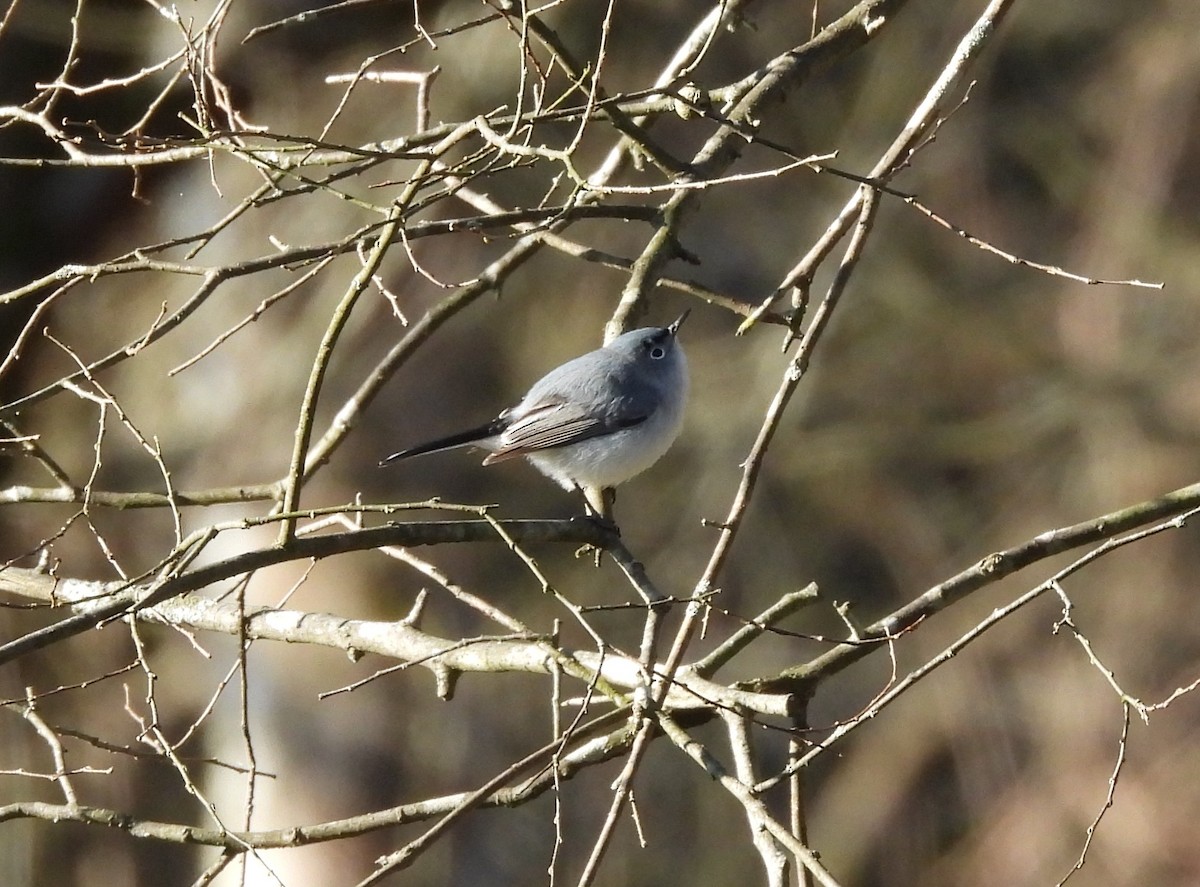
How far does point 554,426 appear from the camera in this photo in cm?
470

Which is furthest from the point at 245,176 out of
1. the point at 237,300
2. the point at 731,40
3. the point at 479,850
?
the point at 479,850

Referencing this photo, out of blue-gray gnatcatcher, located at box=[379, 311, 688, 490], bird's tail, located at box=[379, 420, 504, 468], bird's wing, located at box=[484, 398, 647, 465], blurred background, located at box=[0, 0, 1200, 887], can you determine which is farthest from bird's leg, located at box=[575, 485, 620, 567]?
blurred background, located at box=[0, 0, 1200, 887]

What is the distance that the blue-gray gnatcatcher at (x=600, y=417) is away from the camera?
179 inches

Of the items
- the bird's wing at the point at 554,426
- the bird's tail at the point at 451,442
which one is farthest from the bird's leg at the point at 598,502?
the bird's tail at the point at 451,442

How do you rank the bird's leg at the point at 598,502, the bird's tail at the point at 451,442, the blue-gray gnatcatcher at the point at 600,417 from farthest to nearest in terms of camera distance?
the blue-gray gnatcatcher at the point at 600,417 → the bird's tail at the point at 451,442 → the bird's leg at the point at 598,502

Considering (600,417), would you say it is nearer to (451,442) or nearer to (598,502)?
(451,442)

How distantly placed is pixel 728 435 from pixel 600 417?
4.13 m

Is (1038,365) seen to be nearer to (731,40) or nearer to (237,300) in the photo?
(731,40)

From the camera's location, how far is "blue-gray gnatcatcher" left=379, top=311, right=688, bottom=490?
4.56 metres

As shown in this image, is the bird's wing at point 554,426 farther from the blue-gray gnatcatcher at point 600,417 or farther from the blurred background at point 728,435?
the blurred background at point 728,435

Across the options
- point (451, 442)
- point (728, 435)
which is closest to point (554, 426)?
point (451, 442)

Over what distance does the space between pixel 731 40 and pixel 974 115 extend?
1.93 meters

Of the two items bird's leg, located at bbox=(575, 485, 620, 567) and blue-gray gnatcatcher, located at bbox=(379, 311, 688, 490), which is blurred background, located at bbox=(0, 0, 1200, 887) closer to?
blue-gray gnatcatcher, located at bbox=(379, 311, 688, 490)

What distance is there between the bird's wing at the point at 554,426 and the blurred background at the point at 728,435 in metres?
2.33
